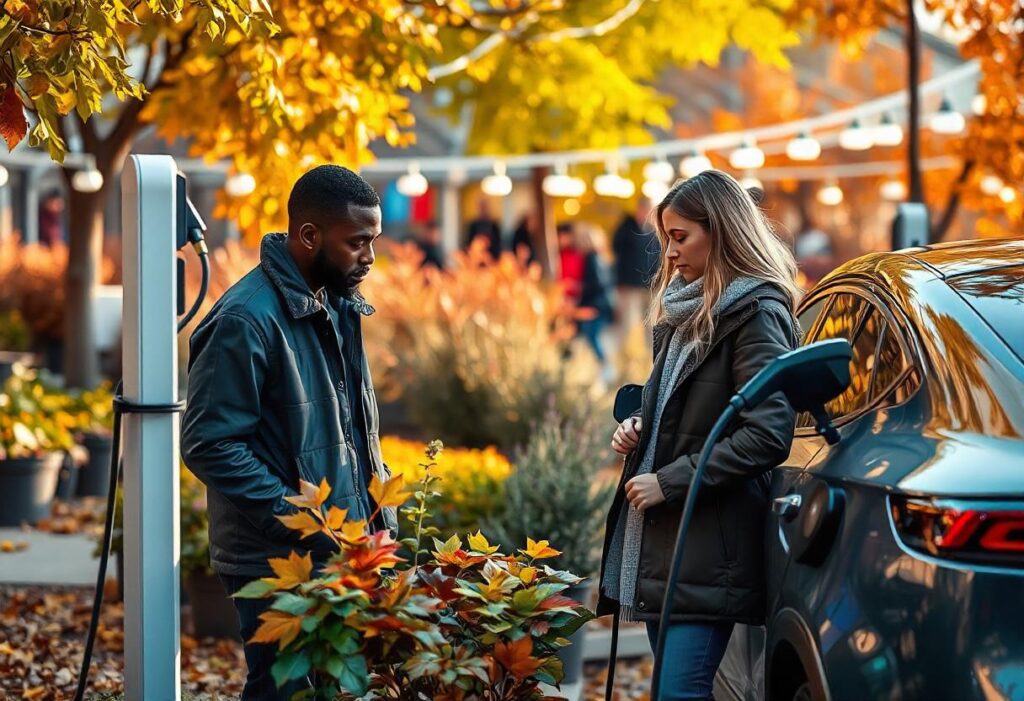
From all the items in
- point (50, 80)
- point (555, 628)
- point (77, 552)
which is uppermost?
point (50, 80)

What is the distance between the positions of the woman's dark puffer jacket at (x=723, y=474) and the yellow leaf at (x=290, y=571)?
98 cm

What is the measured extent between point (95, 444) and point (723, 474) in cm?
768

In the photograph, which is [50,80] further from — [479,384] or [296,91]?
[479,384]

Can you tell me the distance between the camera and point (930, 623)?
291cm

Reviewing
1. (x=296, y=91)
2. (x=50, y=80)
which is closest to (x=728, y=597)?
(x=50, y=80)

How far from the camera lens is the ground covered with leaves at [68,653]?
5801 millimetres

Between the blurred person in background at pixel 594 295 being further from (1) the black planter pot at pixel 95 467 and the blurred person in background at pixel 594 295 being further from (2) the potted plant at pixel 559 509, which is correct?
(2) the potted plant at pixel 559 509

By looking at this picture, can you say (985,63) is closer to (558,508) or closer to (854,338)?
(558,508)

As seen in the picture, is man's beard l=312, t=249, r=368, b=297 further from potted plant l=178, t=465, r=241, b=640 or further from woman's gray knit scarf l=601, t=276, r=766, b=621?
potted plant l=178, t=465, r=241, b=640

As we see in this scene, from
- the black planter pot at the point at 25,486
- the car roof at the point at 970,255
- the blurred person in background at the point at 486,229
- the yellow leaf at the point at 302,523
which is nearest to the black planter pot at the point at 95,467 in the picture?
the black planter pot at the point at 25,486

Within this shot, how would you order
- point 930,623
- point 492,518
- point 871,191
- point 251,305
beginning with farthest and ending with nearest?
1. point 871,191
2. point 492,518
3. point 251,305
4. point 930,623

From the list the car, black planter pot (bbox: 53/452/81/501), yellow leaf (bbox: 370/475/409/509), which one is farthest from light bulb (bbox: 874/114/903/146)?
yellow leaf (bbox: 370/475/409/509)

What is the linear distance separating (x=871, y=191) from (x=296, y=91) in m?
36.3

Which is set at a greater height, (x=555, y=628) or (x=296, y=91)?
(x=296, y=91)
